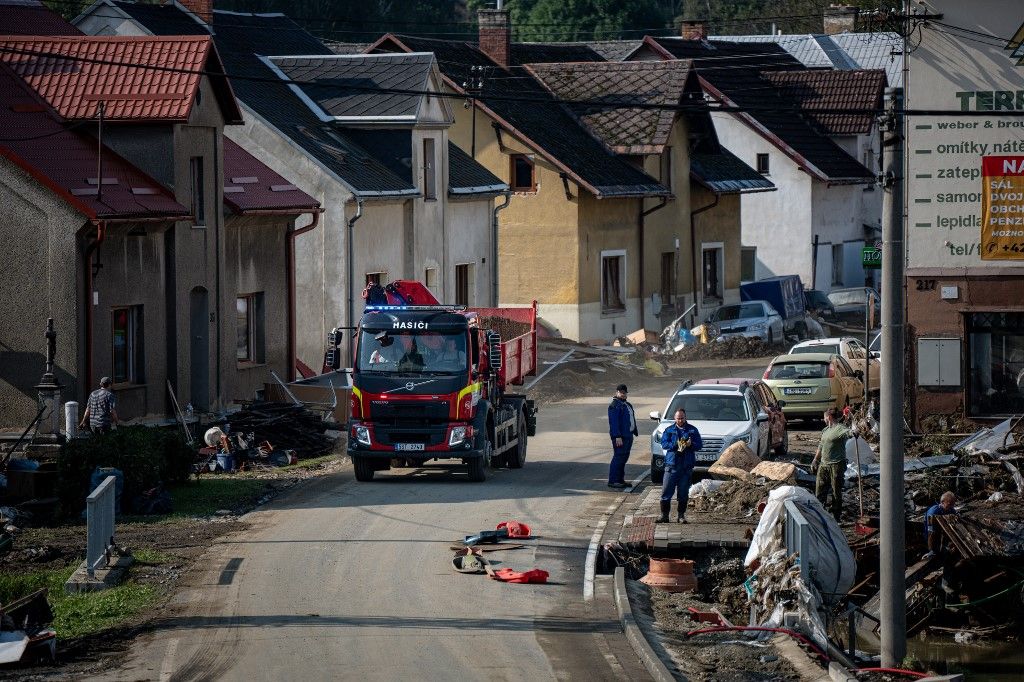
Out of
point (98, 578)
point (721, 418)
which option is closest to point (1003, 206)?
point (721, 418)

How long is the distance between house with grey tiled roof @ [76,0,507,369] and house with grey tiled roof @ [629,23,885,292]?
16.5 metres

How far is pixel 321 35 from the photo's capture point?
75.5 meters

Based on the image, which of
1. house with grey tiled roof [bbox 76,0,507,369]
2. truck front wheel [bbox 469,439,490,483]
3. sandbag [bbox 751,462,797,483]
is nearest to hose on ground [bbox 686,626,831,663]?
sandbag [bbox 751,462,797,483]

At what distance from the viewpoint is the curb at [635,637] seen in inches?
555

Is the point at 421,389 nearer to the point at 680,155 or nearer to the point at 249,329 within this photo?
the point at 249,329

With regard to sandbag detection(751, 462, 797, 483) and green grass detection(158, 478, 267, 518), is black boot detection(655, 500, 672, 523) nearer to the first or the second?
sandbag detection(751, 462, 797, 483)

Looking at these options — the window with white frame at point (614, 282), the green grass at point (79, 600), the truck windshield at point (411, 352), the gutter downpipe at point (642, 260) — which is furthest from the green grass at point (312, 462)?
the gutter downpipe at point (642, 260)

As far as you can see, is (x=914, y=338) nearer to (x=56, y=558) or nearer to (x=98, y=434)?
(x=98, y=434)

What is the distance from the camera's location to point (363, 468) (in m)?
24.9

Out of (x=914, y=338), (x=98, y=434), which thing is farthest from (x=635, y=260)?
(x=98, y=434)

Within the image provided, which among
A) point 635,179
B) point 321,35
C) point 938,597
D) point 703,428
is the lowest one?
point 938,597

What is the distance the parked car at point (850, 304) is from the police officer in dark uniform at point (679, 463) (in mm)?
32950

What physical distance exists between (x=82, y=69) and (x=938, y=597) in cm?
1763

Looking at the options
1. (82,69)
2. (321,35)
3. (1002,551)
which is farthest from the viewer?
(321,35)
